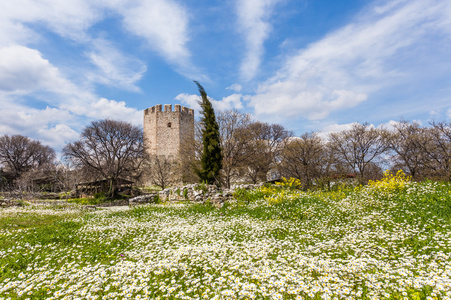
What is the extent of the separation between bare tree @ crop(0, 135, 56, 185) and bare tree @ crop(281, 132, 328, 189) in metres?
48.2

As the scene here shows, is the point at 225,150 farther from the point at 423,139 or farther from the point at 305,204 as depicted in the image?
the point at 423,139

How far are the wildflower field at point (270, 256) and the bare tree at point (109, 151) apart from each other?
2400 cm

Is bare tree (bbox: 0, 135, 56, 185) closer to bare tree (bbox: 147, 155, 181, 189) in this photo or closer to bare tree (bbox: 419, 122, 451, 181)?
bare tree (bbox: 147, 155, 181, 189)

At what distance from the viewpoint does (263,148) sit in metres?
34.3

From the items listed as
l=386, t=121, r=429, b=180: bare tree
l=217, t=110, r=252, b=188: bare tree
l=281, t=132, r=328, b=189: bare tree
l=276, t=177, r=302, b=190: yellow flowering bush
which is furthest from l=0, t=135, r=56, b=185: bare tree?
l=386, t=121, r=429, b=180: bare tree

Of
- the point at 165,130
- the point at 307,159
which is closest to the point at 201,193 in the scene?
the point at 307,159

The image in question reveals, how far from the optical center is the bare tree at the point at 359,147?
1266 inches

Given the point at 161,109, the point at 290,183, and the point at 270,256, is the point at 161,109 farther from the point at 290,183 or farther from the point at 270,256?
the point at 270,256

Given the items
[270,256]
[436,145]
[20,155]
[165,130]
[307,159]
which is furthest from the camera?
[165,130]

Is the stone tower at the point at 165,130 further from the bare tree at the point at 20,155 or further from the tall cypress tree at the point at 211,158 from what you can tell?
the tall cypress tree at the point at 211,158

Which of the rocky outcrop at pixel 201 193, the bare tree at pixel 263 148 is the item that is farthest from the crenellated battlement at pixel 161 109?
the rocky outcrop at pixel 201 193

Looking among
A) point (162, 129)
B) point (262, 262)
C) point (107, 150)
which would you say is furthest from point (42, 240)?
point (162, 129)

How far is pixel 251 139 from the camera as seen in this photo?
100 ft

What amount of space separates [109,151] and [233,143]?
2051 cm
